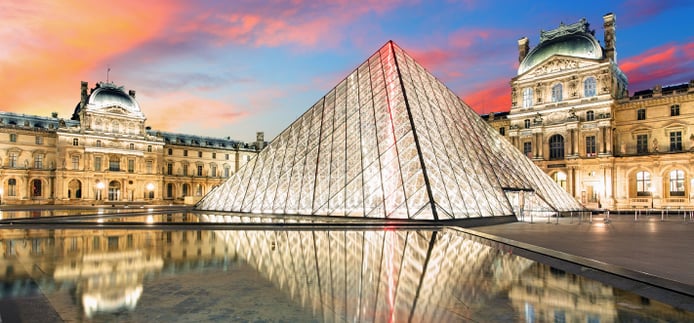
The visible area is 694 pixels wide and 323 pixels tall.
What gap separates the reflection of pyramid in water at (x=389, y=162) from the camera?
1675cm

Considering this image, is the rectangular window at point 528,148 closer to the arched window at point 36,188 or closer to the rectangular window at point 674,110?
the rectangular window at point 674,110

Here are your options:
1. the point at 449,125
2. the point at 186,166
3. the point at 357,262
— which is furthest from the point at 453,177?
the point at 186,166

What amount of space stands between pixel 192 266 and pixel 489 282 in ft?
15.2

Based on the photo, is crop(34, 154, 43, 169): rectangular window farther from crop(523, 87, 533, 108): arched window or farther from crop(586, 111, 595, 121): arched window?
crop(586, 111, 595, 121): arched window

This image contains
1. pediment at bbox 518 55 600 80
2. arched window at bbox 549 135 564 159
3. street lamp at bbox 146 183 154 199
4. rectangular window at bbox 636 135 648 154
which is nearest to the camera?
rectangular window at bbox 636 135 648 154

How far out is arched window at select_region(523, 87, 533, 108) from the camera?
4550 cm

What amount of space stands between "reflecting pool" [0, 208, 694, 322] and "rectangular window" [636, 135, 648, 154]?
125 ft

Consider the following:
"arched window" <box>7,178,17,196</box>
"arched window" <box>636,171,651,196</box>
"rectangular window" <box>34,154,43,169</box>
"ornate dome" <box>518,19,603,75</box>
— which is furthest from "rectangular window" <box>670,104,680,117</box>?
"arched window" <box>7,178,17,196</box>

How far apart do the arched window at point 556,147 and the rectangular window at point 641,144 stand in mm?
6291

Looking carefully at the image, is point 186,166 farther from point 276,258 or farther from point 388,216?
point 276,258

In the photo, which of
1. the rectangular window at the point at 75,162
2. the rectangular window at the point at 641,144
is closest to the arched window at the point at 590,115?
the rectangular window at the point at 641,144

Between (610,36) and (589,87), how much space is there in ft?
19.6

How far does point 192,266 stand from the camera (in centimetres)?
723

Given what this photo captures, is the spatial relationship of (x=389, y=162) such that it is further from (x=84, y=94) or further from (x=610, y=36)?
(x=84, y=94)
